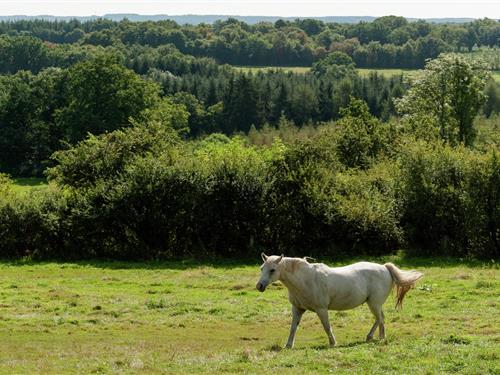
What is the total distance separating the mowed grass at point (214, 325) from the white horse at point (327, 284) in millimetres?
975

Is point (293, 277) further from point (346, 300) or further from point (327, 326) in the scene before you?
point (346, 300)

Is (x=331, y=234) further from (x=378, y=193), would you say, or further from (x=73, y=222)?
(x=73, y=222)

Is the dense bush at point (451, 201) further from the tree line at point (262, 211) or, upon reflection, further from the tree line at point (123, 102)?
the tree line at point (123, 102)

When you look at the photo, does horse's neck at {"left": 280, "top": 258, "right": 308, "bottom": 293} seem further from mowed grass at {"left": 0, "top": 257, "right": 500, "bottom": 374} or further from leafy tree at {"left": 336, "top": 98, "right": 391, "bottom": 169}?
leafy tree at {"left": 336, "top": 98, "right": 391, "bottom": 169}

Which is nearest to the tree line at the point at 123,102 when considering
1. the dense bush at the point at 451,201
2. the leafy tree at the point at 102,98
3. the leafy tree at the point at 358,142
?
the leafy tree at the point at 102,98

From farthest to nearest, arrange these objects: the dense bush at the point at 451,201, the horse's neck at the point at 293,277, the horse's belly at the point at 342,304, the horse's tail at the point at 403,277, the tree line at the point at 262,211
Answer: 1. the tree line at the point at 262,211
2. the dense bush at the point at 451,201
3. the horse's tail at the point at 403,277
4. the horse's belly at the point at 342,304
5. the horse's neck at the point at 293,277

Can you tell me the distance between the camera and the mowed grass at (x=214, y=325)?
1678 cm

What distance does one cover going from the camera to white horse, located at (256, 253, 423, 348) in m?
19.7

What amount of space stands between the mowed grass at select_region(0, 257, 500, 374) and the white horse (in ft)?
3.20

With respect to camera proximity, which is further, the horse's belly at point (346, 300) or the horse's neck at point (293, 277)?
the horse's belly at point (346, 300)

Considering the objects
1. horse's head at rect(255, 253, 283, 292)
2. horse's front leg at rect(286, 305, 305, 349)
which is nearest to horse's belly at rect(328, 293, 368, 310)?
horse's front leg at rect(286, 305, 305, 349)

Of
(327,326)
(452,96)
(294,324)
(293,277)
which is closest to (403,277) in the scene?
(327,326)

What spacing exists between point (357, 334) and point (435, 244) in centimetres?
2186

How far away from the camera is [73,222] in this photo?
43500mm
